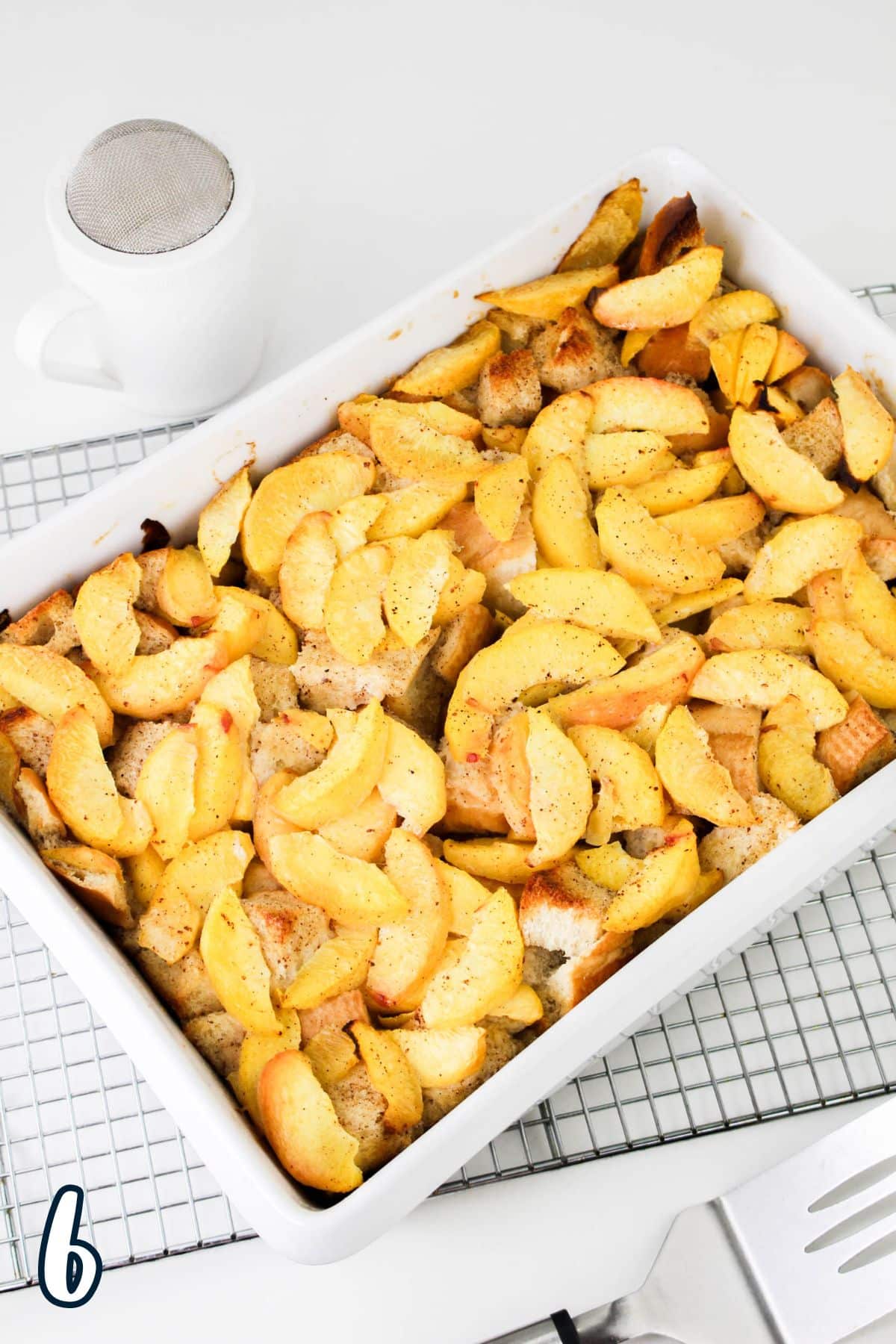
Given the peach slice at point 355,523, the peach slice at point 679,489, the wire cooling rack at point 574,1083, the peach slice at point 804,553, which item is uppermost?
the peach slice at point 355,523

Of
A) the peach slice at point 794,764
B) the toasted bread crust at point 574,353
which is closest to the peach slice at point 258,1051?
the peach slice at point 794,764

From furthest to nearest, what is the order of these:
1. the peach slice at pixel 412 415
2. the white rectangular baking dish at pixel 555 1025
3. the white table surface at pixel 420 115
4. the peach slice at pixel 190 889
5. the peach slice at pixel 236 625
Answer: the white table surface at pixel 420 115 → the peach slice at pixel 412 415 → the peach slice at pixel 236 625 → the peach slice at pixel 190 889 → the white rectangular baking dish at pixel 555 1025

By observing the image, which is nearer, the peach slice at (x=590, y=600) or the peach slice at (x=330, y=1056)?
the peach slice at (x=330, y=1056)

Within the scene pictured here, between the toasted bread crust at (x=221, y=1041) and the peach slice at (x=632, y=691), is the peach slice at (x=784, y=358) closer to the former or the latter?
the peach slice at (x=632, y=691)

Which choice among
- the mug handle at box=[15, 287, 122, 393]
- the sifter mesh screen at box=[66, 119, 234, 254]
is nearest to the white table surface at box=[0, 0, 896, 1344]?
the mug handle at box=[15, 287, 122, 393]

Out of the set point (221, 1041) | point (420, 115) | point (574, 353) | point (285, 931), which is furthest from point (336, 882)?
point (420, 115)

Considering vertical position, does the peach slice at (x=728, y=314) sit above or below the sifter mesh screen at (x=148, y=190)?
below
